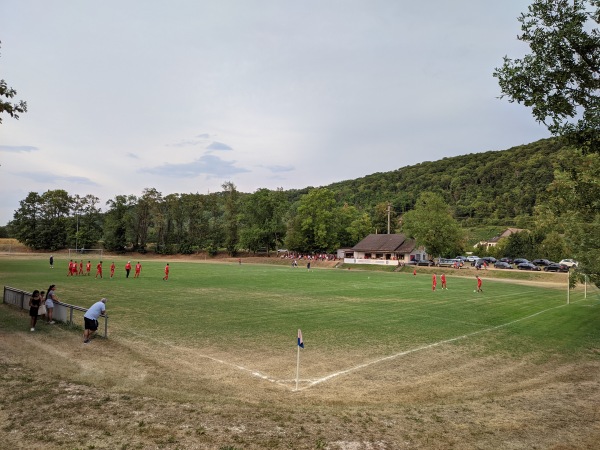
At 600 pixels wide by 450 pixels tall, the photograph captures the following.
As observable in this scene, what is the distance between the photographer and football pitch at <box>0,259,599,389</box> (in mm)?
13391

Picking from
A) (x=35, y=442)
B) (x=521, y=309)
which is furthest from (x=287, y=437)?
(x=521, y=309)

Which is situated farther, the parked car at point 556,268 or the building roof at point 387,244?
the building roof at point 387,244

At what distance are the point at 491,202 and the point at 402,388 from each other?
149210 mm

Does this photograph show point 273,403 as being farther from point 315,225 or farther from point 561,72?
point 315,225

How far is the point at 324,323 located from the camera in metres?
19.2

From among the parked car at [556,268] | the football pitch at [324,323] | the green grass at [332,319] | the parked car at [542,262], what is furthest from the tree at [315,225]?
→ the football pitch at [324,323]

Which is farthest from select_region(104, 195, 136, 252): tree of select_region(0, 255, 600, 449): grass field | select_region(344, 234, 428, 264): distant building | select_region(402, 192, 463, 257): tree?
select_region(0, 255, 600, 449): grass field

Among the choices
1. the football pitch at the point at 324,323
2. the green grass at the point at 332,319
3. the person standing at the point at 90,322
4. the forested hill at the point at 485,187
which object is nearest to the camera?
the football pitch at the point at 324,323

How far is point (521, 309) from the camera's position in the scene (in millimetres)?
25688

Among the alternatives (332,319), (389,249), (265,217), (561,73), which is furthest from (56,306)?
(265,217)

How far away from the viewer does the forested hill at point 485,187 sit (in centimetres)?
13450

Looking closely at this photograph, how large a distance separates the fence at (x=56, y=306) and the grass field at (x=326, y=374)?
541 mm

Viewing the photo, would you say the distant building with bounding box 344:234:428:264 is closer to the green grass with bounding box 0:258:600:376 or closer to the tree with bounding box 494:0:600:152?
the green grass with bounding box 0:258:600:376

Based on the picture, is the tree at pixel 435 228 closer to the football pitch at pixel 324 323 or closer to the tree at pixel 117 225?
the football pitch at pixel 324 323
